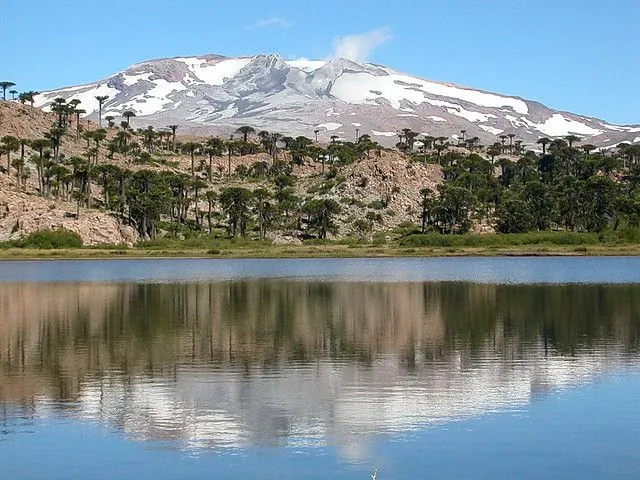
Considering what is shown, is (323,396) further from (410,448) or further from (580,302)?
(580,302)

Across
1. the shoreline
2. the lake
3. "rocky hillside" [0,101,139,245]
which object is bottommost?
the lake

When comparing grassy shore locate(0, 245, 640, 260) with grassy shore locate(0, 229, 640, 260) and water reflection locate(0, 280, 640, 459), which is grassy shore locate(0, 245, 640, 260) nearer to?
grassy shore locate(0, 229, 640, 260)

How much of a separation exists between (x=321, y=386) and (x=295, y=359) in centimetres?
529

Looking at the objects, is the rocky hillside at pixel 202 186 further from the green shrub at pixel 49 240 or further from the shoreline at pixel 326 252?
the shoreline at pixel 326 252

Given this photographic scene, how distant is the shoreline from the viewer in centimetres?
11894

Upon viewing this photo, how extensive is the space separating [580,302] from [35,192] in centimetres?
10793

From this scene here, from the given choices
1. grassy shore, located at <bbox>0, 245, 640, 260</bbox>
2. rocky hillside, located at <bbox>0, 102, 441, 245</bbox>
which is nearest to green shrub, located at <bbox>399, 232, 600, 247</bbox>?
grassy shore, located at <bbox>0, 245, 640, 260</bbox>

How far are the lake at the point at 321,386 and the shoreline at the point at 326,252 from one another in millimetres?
61587

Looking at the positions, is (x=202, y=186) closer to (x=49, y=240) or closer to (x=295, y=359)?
(x=49, y=240)

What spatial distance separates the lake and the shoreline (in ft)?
202

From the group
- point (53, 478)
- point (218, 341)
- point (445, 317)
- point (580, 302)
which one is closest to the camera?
point (53, 478)

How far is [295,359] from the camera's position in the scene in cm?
3241

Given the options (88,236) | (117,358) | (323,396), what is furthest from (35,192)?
(323,396)

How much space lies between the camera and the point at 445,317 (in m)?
45.9
